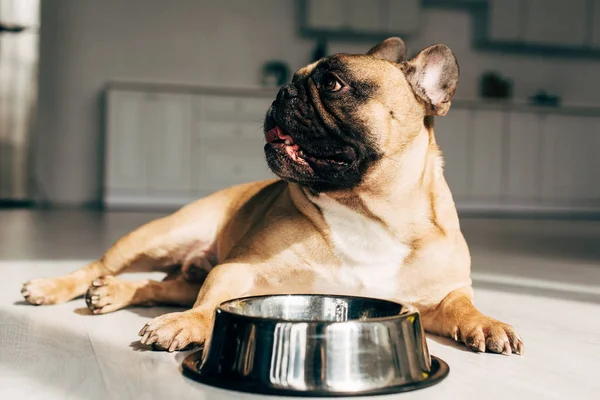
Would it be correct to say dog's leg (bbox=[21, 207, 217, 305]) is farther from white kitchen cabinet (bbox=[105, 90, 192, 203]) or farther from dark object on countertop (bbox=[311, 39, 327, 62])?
dark object on countertop (bbox=[311, 39, 327, 62])

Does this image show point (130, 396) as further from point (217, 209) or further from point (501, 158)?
point (501, 158)

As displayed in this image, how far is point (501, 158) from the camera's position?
24.2 ft

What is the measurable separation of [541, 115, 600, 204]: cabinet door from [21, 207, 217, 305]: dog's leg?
20.1ft

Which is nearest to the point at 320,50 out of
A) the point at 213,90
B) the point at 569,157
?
the point at 213,90

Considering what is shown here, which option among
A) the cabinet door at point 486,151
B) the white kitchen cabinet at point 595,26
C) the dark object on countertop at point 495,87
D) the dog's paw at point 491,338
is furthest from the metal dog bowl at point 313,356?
the white kitchen cabinet at point 595,26

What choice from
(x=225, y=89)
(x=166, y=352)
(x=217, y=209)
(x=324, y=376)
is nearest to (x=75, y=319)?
(x=166, y=352)

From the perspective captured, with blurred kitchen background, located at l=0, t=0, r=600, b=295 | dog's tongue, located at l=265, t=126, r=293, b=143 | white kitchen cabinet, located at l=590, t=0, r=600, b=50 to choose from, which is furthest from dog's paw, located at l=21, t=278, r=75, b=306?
white kitchen cabinet, located at l=590, t=0, r=600, b=50

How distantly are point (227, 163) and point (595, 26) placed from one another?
14.2 ft

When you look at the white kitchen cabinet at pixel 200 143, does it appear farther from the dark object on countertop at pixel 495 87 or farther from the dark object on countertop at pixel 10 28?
the dark object on countertop at pixel 10 28

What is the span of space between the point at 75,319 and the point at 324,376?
81 cm

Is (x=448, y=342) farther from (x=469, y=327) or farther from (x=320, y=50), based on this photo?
(x=320, y=50)

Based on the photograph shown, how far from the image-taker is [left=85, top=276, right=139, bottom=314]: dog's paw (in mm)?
1712

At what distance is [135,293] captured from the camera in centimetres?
182

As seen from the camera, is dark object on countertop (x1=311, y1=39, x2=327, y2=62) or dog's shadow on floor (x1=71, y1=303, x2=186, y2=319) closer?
dog's shadow on floor (x1=71, y1=303, x2=186, y2=319)
